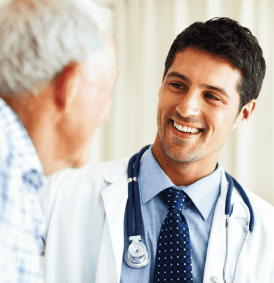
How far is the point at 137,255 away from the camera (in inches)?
40.1

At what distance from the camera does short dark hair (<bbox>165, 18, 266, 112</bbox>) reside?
122 centimetres

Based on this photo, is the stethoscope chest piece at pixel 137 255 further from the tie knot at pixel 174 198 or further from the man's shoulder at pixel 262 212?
the man's shoulder at pixel 262 212

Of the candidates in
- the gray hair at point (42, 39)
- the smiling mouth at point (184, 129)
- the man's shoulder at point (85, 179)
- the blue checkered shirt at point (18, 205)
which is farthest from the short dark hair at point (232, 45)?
the blue checkered shirt at point (18, 205)

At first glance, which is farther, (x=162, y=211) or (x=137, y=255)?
(x=162, y=211)

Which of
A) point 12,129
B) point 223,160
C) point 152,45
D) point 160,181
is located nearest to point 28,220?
point 12,129

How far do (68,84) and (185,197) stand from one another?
2.50 feet

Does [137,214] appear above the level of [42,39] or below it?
below

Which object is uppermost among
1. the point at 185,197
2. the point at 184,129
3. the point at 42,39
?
the point at 42,39

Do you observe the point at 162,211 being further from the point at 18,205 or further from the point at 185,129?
the point at 18,205

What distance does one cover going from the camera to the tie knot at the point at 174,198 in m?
1.13

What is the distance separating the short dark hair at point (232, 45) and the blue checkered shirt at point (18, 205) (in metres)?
0.90

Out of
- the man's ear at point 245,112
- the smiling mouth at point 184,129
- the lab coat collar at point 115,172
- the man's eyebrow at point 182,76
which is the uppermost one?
the man's eyebrow at point 182,76

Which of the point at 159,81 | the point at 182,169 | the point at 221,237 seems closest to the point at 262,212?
the point at 221,237

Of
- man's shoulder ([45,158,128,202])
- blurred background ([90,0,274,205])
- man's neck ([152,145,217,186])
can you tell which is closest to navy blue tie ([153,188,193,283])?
man's neck ([152,145,217,186])
